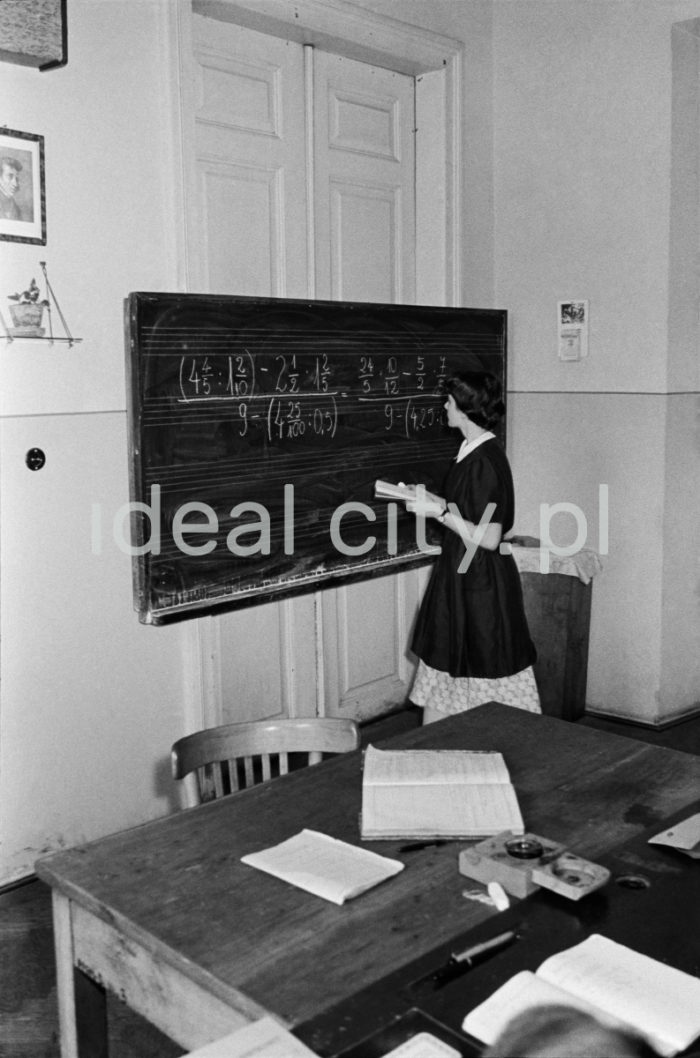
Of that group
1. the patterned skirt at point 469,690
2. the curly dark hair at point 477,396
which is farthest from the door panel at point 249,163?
the patterned skirt at point 469,690

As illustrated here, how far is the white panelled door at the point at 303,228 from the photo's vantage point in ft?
12.8

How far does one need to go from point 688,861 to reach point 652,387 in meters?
3.10

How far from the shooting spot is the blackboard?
338cm

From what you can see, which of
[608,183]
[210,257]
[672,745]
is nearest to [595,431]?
[608,183]

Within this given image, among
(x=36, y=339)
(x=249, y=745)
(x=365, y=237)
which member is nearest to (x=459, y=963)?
(x=249, y=745)

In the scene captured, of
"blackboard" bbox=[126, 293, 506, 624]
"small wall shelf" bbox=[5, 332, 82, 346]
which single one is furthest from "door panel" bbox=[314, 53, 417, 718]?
"small wall shelf" bbox=[5, 332, 82, 346]

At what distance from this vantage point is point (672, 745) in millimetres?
4512

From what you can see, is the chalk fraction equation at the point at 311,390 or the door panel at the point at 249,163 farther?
the door panel at the point at 249,163

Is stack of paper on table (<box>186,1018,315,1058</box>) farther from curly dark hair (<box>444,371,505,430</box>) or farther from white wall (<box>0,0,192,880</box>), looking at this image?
curly dark hair (<box>444,371,505,430</box>)

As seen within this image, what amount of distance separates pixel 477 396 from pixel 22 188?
166 cm

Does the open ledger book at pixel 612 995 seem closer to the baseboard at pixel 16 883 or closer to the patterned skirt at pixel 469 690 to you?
the baseboard at pixel 16 883

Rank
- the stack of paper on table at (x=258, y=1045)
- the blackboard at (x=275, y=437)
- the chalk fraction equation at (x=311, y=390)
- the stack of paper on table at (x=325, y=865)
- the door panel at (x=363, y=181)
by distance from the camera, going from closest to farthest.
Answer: the stack of paper on table at (x=258, y=1045) → the stack of paper on table at (x=325, y=865) → the blackboard at (x=275, y=437) → the chalk fraction equation at (x=311, y=390) → the door panel at (x=363, y=181)

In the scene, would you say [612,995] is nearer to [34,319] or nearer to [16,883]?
[16,883]

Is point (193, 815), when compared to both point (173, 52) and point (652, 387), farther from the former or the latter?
point (652, 387)
